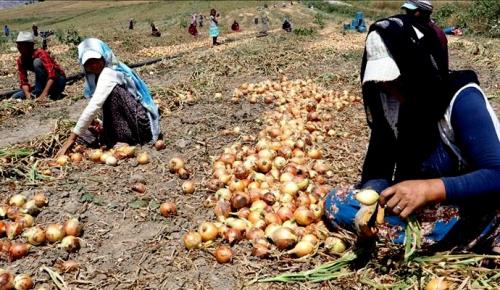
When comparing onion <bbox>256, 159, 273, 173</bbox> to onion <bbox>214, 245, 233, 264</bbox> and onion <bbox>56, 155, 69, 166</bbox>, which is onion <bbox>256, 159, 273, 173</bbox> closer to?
onion <bbox>214, 245, 233, 264</bbox>

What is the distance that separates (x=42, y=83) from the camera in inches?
283

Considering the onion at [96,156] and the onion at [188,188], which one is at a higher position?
the onion at [188,188]

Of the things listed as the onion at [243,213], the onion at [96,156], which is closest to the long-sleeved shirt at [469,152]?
the onion at [243,213]

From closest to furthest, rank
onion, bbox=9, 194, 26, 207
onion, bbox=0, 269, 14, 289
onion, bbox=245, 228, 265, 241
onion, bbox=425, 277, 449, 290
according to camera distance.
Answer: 1. onion, bbox=425, 277, 449, 290
2. onion, bbox=0, 269, 14, 289
3. onion, bbox=245, 228, 265, 241
4. onion, bbox=9, 194, 26, 207

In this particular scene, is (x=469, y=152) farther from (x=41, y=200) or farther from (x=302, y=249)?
(x=41, y=200)

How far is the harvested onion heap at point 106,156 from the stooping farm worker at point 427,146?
2221mm

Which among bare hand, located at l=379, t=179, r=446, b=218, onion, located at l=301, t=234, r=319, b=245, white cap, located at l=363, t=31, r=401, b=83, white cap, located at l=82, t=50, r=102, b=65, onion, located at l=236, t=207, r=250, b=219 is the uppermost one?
white cap, located at l=363, t=31, r=401, b=83

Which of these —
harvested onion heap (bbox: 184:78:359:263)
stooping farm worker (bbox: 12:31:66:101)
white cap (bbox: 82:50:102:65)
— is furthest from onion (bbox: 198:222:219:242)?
stooping farm worker (bbox: 12:31:66:101)

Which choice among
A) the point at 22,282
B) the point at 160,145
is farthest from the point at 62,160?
the point at 22,282

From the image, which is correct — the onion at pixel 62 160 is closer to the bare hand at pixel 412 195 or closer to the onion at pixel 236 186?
the onion at pixel 236 186

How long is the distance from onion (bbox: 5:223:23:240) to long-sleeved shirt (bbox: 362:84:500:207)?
2541mm

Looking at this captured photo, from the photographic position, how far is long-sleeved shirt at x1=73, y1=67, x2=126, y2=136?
4051mm

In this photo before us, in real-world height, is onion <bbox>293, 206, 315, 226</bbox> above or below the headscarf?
below

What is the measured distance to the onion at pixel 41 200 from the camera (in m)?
3.22
